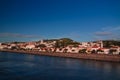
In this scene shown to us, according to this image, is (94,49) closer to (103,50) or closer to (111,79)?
(103,50)

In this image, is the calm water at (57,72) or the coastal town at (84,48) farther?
the coastal town at (84,48)

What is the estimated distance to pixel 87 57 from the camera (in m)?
51.3

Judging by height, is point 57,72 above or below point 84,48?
below

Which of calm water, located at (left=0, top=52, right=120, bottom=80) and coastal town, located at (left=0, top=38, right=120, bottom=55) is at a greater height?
coastal town, located at (left=0, top=38, right=120, bottom=55)

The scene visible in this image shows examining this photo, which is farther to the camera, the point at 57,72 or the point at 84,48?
the point at 84,48

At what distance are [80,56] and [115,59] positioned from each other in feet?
40.8

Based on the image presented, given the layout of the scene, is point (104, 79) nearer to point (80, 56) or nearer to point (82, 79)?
point (82, 79)

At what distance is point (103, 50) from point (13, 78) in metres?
41.7

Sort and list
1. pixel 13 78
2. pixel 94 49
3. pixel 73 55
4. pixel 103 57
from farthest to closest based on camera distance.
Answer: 1. pixel 94 49
2. pixel 73 55
3. pixel 103 57
4. pixel 13 78

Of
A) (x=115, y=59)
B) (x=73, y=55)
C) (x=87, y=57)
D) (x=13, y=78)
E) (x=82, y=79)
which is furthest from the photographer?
(x=73, y=55)

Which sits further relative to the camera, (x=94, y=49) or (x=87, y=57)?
(x=94, y=49)

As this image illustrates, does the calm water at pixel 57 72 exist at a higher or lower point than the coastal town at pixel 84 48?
lower

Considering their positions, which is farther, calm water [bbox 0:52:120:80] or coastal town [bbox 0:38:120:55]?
coastal town [bbox 0:38:120:55]

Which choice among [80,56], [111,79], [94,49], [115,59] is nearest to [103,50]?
[94,49]
